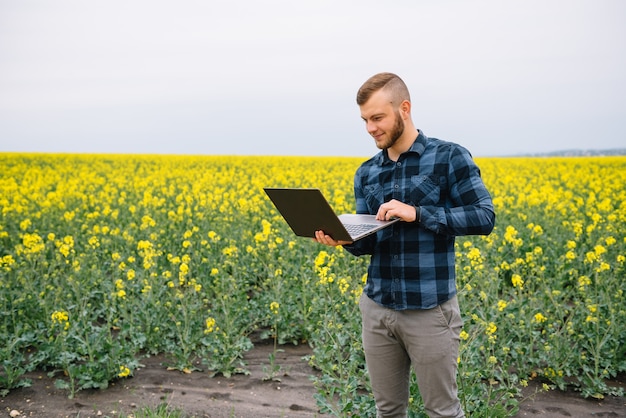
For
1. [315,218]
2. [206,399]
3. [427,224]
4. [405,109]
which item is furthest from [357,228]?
[206,399]

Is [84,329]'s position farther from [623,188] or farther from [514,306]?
[623,188]

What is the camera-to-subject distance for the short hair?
2215mm

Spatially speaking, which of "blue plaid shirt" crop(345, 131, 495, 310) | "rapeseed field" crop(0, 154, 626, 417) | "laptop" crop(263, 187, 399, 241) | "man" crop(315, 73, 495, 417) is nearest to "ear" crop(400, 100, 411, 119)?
"man" crop(315, 73, 495, 417)

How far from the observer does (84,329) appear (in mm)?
4555

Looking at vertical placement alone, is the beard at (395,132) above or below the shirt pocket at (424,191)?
above

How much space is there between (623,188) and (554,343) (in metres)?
9.16

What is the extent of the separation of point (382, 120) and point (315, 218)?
0.50 m

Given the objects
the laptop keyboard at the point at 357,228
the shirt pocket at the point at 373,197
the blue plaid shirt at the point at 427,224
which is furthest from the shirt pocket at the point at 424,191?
the laptop keyboard at the point at 357,228

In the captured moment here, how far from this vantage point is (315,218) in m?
2.18

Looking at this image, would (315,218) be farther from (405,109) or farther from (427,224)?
(405,109)

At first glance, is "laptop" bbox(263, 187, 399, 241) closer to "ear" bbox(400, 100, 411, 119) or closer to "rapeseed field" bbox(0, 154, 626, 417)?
"ear" bbox(400, 100, 411, 119)

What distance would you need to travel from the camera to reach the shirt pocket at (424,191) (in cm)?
234

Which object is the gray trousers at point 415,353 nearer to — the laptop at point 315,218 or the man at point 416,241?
the man at point 416,241

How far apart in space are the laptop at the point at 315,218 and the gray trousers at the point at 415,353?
0.43 meters
